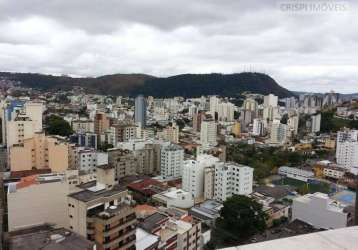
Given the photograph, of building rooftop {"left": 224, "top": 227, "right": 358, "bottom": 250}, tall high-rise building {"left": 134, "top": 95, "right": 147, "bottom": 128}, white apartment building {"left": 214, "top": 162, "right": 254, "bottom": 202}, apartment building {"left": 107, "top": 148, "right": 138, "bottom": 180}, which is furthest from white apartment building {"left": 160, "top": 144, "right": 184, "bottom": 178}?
tall high-rise building {"left": 134, "top": 95, "right": 147, "bottom": 128}

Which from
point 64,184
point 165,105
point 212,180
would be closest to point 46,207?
point 64,184

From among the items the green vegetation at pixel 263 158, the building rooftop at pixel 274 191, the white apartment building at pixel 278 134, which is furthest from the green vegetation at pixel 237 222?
Answer: the white apartment building at pixel 278 134

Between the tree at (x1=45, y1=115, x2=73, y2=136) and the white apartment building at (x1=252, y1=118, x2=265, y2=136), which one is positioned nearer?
the tree at (x1=45, y1=115, x2=73, y2=136)

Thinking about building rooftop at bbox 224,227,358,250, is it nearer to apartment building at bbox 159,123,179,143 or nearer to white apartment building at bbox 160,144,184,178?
white apartment building at bbox 160,144,184,178

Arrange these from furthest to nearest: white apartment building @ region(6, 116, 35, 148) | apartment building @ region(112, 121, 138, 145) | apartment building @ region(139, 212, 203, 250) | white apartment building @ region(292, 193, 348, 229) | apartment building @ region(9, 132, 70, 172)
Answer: apartment building @ region(112, 121, 138, 145), white apartment building @ region(6, 116, 35, 148), apartment building @ region(9, 132, 70, 172), white apartment building @ region(292, 193, 348, 229), apartment building @ region(139, 212, 203, 250)

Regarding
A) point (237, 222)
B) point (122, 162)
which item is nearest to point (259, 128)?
point (122, 162)

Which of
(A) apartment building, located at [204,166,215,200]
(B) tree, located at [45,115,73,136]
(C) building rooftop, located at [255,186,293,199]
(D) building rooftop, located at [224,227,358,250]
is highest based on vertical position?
(D) building rooftop, located at [224,227,358,250]

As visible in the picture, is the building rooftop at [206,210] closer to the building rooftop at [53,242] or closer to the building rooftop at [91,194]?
the building rooftop at [91,194]
